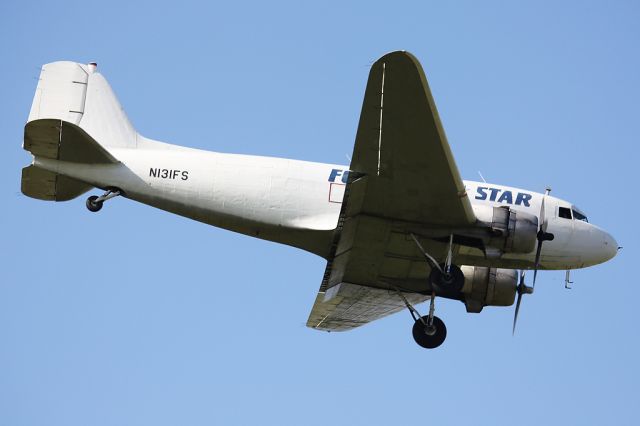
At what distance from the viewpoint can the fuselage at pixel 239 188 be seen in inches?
1049

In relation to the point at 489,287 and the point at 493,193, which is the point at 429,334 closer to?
the point at 489,287

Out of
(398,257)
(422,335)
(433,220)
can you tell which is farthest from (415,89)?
(422,335)

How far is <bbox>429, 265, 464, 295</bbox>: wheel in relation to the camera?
26281mm

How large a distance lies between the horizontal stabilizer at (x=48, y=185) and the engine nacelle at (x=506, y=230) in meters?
10.3

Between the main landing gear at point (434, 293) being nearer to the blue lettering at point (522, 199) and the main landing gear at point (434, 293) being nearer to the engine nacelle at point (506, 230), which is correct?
the engine nacelle at point (506, 230)

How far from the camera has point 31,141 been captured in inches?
1022

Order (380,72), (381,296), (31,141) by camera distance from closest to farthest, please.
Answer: (380,72), (31,141), (381,296)

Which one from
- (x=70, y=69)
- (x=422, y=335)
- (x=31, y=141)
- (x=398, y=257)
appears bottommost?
(x=422, y=335)

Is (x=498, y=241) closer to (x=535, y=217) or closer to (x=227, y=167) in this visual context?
(x=535, y=217)

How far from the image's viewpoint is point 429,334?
28328mm

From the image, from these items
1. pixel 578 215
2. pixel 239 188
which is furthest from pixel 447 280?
pixel 239 188

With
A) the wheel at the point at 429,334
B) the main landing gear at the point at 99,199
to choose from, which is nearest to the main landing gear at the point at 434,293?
the wheel at the point at 429,334

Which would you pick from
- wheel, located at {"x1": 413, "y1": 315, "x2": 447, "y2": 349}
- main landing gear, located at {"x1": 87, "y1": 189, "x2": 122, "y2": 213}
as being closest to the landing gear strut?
wheel, located at {"x1": 413, "y1": 315, "x2": 447, "y2": 349}

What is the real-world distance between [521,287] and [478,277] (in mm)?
1283
